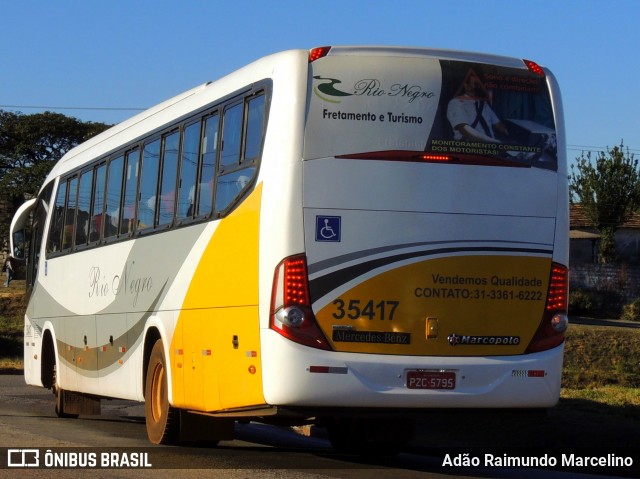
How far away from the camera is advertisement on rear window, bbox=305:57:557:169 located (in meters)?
10.4

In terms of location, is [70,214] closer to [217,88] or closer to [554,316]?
[217,88]

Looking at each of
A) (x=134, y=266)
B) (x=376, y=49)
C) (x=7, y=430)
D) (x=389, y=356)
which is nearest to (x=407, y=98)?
(x=376, y=49)

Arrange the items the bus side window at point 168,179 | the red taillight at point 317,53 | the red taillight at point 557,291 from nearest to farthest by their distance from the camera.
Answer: the red taillight at point 317,53 → the red taillight at point 557,291 → the bus side window at point 168,179

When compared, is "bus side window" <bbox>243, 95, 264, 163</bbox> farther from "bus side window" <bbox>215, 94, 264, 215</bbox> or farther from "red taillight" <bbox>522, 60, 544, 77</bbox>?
"red taillight" <bbox>522, 60, 544, 77</bbox>

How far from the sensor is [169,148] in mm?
13344

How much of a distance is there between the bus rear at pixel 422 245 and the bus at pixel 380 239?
0.01 meters

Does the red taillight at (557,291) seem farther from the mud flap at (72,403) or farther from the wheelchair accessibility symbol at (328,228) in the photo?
the mud flap at (72,403)

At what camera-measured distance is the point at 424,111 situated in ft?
34.7

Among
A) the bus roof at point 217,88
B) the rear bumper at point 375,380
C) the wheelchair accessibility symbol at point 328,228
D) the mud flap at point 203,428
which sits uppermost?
the bus roof at point 217,88

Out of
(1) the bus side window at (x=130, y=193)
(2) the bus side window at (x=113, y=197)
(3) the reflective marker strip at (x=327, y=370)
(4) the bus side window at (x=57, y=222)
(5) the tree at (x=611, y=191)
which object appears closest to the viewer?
(3) the reflective marker strip at (x=327, y=370)

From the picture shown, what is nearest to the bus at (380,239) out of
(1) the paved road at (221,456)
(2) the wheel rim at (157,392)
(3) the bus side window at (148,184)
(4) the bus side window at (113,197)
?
(1) the paved road at (221,456)

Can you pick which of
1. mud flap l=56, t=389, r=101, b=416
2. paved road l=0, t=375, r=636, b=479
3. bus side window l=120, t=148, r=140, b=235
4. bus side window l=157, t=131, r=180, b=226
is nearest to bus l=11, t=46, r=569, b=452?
paved road l=0, t=375, r=636, b=479

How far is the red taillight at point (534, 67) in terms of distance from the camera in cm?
1117

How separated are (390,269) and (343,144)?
3.62ft
